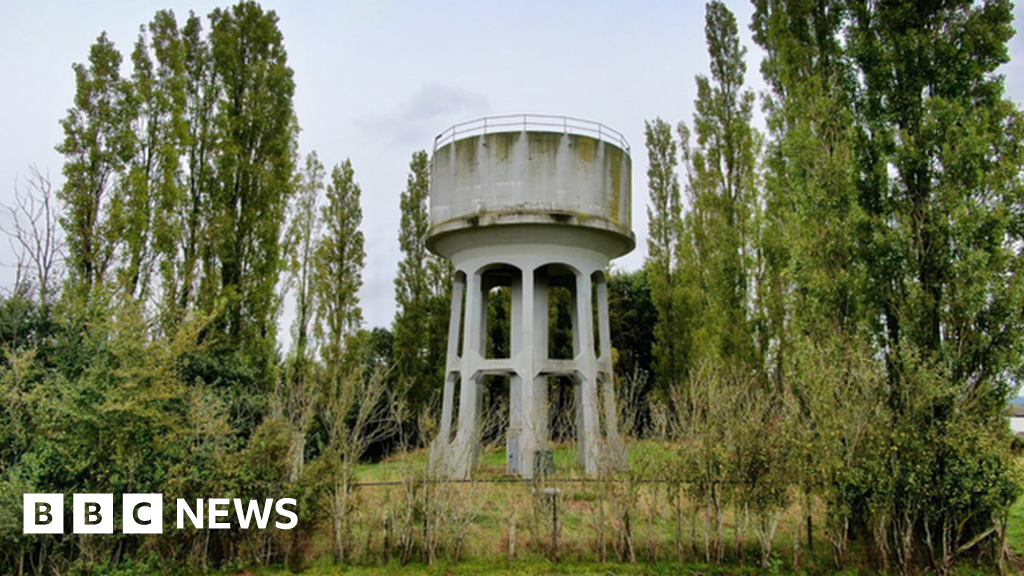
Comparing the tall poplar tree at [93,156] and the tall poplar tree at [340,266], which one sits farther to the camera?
the tall poplar tree at [340,266]

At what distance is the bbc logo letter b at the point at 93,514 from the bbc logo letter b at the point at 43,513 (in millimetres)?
182

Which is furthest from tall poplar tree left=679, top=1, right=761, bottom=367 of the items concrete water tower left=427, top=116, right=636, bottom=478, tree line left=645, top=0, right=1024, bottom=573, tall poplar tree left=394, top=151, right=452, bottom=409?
tall poplar tree left=394, top=151, right=452, bottom=409

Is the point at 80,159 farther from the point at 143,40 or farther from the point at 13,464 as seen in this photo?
the point at 13,464

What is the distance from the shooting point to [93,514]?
9.88 metres

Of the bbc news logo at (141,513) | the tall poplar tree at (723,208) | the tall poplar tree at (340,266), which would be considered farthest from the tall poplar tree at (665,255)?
the bbc news logo at (141,513)

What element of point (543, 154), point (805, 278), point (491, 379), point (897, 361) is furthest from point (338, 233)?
point (897, 361)

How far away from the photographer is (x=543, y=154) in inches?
650

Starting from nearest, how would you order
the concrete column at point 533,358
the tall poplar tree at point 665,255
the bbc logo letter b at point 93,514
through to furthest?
the bbc logo letter b at point 93,514 → the concrete column at point 533,358 → the tall poplar tree at point 665,255

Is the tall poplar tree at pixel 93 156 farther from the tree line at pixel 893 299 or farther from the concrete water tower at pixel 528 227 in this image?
the tree line at pixel 893 299

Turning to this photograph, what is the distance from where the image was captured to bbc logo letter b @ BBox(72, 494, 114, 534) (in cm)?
970

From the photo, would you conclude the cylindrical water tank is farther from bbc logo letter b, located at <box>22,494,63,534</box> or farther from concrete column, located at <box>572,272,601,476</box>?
bbc logo letter b, located at <box>22,494,63,534</box>

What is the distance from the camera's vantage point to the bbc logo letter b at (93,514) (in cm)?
970

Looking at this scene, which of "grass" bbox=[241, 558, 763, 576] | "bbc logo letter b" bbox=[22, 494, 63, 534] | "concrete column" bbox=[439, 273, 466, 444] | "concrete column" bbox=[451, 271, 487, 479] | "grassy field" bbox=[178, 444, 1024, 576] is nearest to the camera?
"bbc logo letter b" bbox=[22, 494, 63, 534]

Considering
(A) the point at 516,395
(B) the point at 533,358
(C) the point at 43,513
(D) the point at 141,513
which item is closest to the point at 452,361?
(A) the point at 516,395
